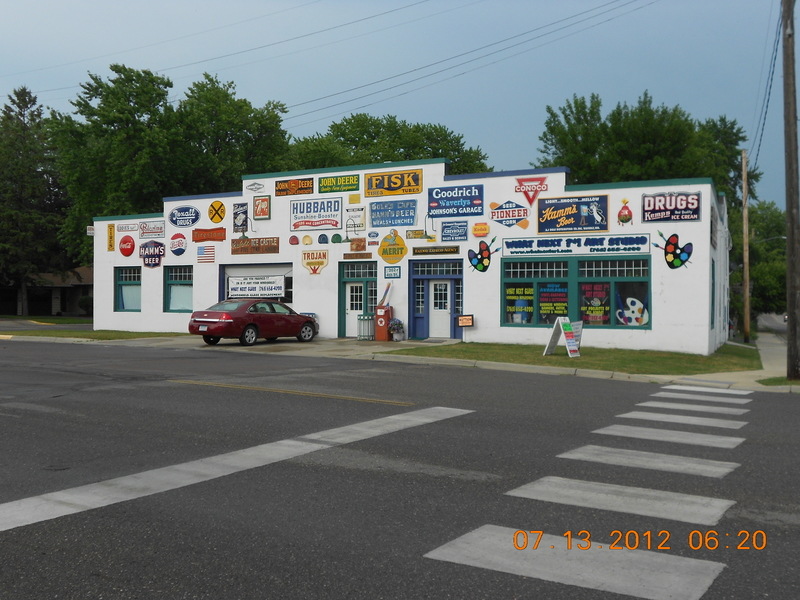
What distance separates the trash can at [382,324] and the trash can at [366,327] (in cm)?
35

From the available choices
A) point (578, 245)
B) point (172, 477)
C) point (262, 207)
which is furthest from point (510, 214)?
point (172, 477)

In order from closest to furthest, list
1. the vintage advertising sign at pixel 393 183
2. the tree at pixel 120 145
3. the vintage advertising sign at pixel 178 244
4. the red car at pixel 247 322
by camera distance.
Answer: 1. the red car at pixel 247 322
2. the vintage advertising sign at pixel 393 183
3. the vintage advertising sign at pixel 178 244
4. the tree at pixel 120 145

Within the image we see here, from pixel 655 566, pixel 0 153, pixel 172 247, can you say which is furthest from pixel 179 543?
pixel 0 153

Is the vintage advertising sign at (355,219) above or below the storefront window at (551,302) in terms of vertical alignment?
above

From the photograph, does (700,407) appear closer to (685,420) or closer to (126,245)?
(685,420)

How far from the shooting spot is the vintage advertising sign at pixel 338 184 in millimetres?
27020

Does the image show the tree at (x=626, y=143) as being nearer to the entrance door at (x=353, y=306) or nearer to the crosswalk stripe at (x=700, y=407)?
the entrance door at (x=353, y=306)

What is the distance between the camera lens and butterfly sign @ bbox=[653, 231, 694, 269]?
22.0 m

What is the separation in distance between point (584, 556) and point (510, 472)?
7.37ft

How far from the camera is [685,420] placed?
10.4m

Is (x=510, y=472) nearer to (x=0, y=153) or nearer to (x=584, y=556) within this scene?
(x=584, y=556)

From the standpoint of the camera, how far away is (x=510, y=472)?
7.20 m

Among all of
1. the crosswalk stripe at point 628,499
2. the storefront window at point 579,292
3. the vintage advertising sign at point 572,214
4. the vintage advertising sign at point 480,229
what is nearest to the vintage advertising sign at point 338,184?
the vintage advertising sign at point 480,229

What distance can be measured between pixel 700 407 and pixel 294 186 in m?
19.3
